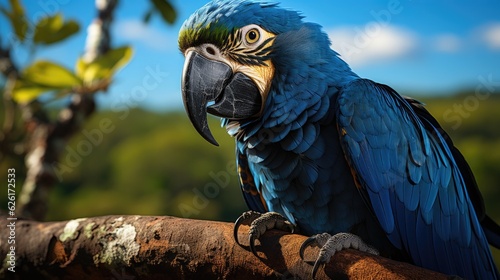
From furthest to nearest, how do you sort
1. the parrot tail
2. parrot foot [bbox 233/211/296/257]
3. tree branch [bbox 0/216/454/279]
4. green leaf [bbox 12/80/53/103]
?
1. green leaf [bbox 12/80/53/103]
2. the parrot tail
3. parrot foot [bbox 233/211/296/257]
4. tree branch [bbox 0/216/454/279]

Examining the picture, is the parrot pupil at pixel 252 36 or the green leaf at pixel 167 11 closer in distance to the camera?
the parrot pupil at pixel 252 36

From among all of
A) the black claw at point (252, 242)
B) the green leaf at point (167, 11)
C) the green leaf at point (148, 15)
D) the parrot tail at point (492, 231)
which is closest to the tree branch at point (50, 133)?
the green leaf at point (148, 15)

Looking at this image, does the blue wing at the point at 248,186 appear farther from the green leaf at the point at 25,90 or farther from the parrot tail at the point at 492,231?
the green leaf at the point at 25,90

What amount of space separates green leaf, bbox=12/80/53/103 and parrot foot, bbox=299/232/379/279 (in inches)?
49.8

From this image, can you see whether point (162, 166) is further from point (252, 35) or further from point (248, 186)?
point (252, 35)

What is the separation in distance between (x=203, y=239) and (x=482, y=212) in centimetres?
92

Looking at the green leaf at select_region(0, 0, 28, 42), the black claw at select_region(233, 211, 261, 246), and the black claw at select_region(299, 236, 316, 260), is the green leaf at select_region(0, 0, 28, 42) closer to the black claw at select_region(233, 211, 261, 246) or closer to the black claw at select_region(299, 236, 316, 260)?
the black claw at select_region(233, 211, 261, 246)

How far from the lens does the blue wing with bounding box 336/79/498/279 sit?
55.9 inches

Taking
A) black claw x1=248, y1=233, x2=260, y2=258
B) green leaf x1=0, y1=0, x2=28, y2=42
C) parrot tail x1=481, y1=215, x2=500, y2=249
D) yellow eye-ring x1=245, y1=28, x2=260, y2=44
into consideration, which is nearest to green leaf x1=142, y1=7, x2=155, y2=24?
green leaf x1=0, y1=0, x2=28, y2=42

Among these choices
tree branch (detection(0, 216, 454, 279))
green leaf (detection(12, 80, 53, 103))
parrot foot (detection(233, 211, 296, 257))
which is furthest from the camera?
green leaf (detection(12, 80, 53, 103))

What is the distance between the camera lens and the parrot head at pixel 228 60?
146 centimetres

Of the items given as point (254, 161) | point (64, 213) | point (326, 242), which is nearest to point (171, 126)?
point (64, 213)

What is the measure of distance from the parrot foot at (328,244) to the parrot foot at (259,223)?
0.42ft

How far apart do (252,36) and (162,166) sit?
271 cm
